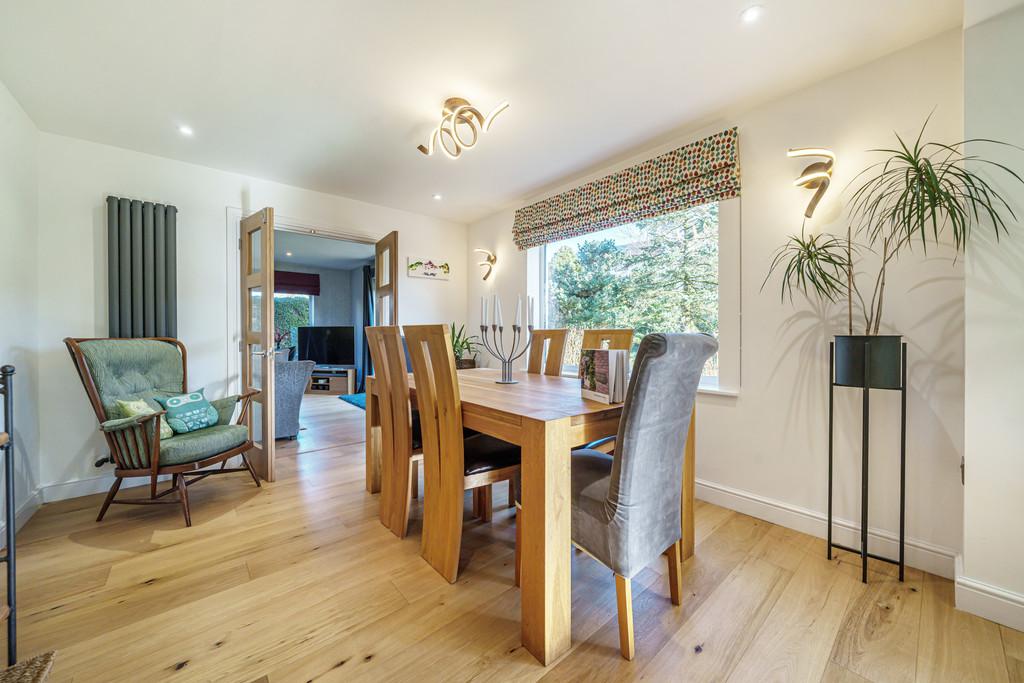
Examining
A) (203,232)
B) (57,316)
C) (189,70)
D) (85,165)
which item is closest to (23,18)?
(189,70)

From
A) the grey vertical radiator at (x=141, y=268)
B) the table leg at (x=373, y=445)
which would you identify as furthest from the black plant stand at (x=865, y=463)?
the grey vertical radiator at (x=141, y=268)

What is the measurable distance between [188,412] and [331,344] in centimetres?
494

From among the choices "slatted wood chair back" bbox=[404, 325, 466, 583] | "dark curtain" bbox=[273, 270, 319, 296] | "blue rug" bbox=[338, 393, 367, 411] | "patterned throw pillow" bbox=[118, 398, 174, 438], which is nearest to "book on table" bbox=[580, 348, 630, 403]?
"slatted wood chair back" bbox=[404, 325, 466, 583]

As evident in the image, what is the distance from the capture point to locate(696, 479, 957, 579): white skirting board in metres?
1.72

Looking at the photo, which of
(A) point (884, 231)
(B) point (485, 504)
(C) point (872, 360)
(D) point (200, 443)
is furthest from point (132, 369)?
(A) point (884, 231)

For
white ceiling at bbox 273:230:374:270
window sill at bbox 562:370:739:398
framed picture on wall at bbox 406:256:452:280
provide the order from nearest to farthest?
1. window sill at bbox 562:370:739:398
2. framed picture on wall at bbox 406:256:452:280
3. white ceiling at bbox 273:230:374:270

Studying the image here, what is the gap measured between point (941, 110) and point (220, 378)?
467cm

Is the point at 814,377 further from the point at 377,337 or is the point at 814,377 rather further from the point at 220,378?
the point at 220,378

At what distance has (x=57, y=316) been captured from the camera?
2.53 metres

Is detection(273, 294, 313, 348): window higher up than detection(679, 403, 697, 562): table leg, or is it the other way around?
detection(273, 294, 313, 348): window

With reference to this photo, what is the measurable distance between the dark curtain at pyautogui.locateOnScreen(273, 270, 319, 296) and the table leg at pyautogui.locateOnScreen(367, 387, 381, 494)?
577 cm

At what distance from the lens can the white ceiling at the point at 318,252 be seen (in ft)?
18.8

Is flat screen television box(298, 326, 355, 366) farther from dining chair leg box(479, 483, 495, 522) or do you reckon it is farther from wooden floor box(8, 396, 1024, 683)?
dining chair leg box(479, 483, 495, 522)

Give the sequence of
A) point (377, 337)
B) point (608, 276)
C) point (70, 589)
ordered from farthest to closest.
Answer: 1. point (608, 276)
2. point (377, 337)
3. point (70, 589)
